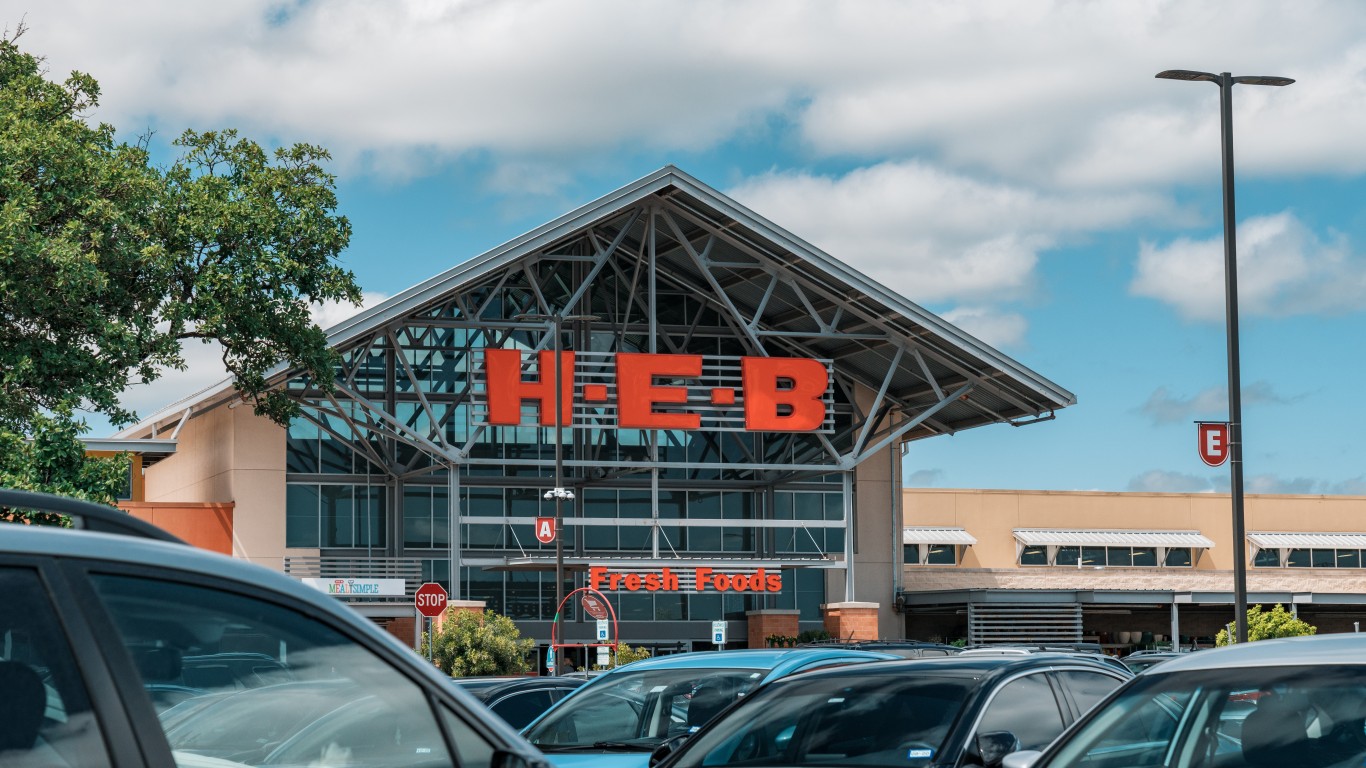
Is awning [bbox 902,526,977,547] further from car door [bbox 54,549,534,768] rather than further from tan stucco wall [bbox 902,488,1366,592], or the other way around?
car door [bbox 54,549,534,768]

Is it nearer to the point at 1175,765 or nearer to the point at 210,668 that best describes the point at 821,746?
the point at 1175,765

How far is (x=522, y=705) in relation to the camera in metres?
15.9

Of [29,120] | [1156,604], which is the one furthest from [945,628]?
[29,120]

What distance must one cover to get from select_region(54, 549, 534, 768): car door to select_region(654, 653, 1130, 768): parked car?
436 centimetres

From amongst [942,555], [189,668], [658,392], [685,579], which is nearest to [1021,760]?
[189,668]

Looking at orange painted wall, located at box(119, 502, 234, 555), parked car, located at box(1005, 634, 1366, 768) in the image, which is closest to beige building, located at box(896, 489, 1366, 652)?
orange painted wall, located at box(119, 502, 234, 555)

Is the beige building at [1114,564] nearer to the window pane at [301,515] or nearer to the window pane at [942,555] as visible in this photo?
the window pane at [942,555]

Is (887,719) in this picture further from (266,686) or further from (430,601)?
(430,601)

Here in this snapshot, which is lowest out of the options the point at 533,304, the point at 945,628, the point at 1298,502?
the point at 945,628

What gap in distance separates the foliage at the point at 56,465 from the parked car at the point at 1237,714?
808 inches

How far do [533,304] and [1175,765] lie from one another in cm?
4139

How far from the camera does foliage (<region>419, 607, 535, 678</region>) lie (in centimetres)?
3956

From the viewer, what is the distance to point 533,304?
47344 millimetres

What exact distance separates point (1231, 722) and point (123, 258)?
80.1 feet
